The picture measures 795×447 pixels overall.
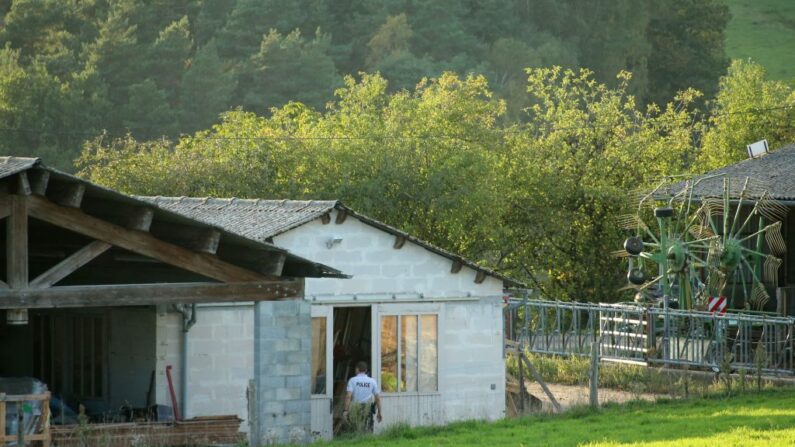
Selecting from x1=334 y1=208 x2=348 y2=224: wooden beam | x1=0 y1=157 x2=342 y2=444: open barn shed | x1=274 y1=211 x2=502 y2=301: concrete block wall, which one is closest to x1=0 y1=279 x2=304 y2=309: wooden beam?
x1=0 y1=157 x2=342 y2=444: open barn shed

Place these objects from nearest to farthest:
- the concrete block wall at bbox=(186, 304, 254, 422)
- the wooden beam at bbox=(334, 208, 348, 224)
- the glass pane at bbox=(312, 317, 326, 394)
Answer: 1. the concrete block wall at bbox=(186, 304, 254, 422)
2. the wooden beam at bbox=(334, 208, 348, 224)
3. the glass pane at bbox=(312, 317, 326, 394)

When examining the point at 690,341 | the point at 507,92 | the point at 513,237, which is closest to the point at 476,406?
the point at 690,341

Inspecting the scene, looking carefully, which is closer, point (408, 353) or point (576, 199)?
point (408, 353)

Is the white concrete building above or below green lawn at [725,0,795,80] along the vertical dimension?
below

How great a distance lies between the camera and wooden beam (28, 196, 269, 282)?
17.1 m

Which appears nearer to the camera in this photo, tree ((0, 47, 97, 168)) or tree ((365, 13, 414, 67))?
tree ((0, 47, 97, 168))

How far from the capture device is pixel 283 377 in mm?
21172

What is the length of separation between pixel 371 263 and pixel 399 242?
1.86 feet

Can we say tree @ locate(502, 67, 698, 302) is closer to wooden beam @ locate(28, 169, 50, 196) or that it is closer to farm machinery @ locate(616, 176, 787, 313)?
farm machinery @ locate(616, 176, 787, 313)

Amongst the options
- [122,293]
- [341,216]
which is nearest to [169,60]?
[341,216]

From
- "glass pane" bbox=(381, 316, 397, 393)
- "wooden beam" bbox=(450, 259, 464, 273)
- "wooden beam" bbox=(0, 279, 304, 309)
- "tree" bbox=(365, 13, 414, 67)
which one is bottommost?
"glass pane" bbox=(381, 316, 397, 393)

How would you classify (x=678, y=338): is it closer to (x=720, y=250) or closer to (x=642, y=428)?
(x=720, y=250)

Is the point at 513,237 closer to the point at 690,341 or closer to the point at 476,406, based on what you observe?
the point at 690,341

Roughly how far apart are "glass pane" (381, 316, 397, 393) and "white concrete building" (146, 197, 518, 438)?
0.05 ft
